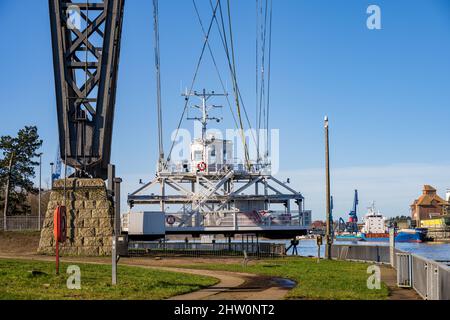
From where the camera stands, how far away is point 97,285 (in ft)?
64.2

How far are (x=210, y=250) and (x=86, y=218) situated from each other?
44.0ft

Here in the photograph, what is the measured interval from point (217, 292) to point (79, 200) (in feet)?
62.9

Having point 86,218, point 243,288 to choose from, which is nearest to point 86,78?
point 86,218

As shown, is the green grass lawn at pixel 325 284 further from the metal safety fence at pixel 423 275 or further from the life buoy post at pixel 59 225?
the life buoy post at pixel 59 225

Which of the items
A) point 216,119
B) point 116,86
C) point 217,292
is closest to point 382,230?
point 216,119

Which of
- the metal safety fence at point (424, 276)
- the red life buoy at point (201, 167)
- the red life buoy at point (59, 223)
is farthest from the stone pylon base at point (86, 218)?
the metal safety fence at point (424, 276)

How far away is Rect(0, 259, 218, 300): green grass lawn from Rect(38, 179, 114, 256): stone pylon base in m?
11.7

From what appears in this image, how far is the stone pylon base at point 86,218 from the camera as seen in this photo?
36.8 metres

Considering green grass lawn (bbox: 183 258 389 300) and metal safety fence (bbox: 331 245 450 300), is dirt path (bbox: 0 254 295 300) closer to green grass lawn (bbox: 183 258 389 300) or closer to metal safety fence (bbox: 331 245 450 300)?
green grass lawn (bbox: 183 258 389 300)

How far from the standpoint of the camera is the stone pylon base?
36844mm

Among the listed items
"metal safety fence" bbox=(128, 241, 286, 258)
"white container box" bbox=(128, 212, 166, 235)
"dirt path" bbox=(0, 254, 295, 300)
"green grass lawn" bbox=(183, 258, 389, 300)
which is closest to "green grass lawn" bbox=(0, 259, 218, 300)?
"dirt path" bbox=(0, 254, 295, 300)

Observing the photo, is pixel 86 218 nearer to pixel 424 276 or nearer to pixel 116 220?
pixel 116 220
